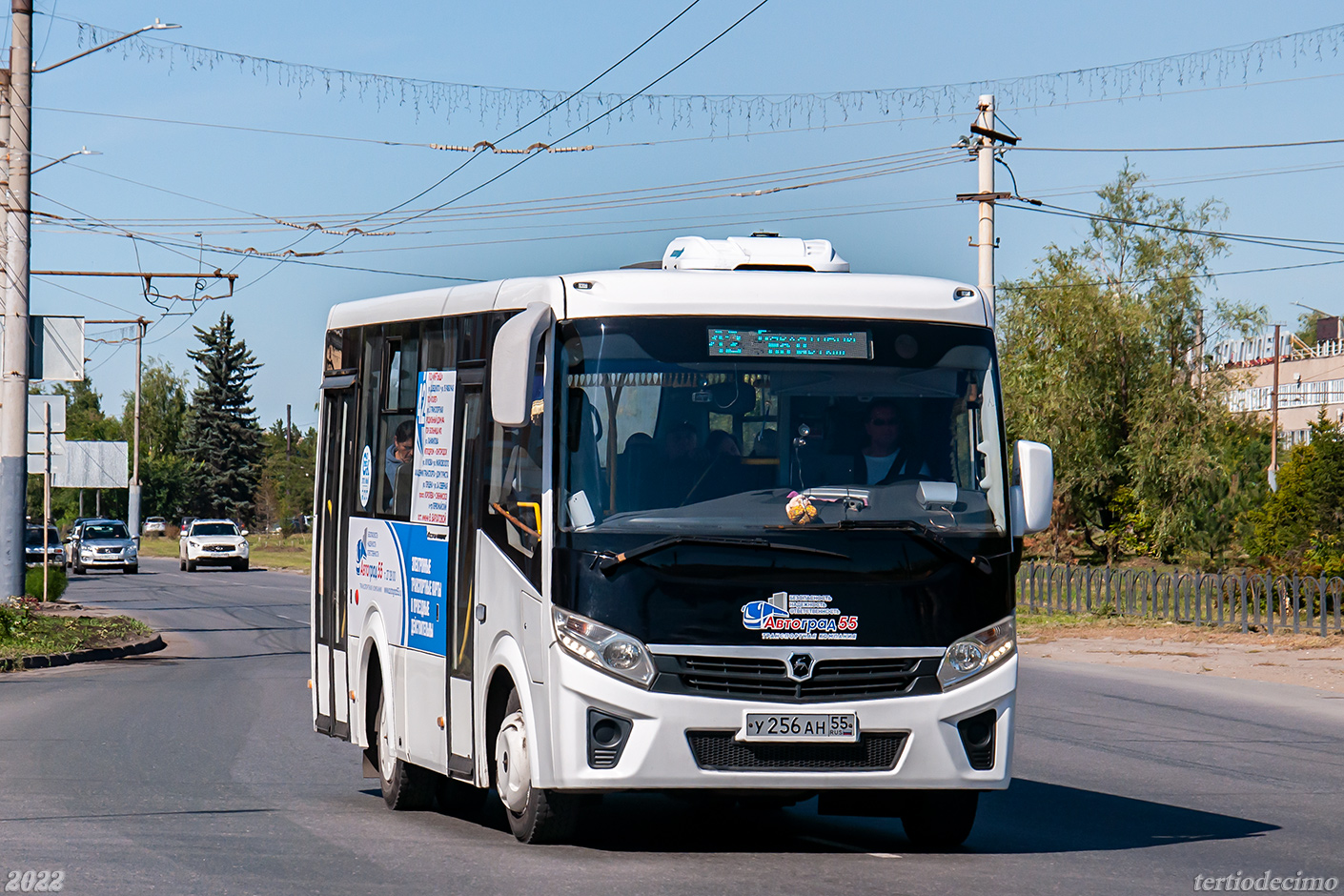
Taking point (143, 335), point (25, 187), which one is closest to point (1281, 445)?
point (143, 335)

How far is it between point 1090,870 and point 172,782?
6025 mm

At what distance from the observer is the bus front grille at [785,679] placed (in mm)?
8148

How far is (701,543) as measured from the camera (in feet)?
27.0

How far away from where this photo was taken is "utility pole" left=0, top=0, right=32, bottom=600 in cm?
2595

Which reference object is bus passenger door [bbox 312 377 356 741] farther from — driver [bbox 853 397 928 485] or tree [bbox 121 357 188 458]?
tree [bbox 121 357 188 458]

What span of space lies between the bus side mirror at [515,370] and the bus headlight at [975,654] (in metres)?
2.24

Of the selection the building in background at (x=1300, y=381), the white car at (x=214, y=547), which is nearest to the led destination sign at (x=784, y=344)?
the white car at (x=214, y=547)

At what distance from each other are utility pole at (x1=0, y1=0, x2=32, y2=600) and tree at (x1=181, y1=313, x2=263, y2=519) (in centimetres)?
9523

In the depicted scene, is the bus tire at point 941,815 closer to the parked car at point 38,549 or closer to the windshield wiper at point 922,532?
the windshield wiper at point 922,532

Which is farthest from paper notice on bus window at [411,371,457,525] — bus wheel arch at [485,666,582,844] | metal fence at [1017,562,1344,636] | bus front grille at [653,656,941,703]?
metal fence at [1017,562,1344,636]

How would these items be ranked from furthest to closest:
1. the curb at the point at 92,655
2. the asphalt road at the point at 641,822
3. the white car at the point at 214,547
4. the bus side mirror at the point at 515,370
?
1. the white car at the point at 214,547
2. the curb at the point at 92,655
3. the bus side mirror at the point at 515,370
4. the asphalt road at the point at 641,822

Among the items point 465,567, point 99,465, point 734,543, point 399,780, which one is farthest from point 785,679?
point 99,465

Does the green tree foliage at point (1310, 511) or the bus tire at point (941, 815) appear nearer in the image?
the bus tire at point (941, 815)

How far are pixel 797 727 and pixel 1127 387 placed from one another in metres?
38.1
